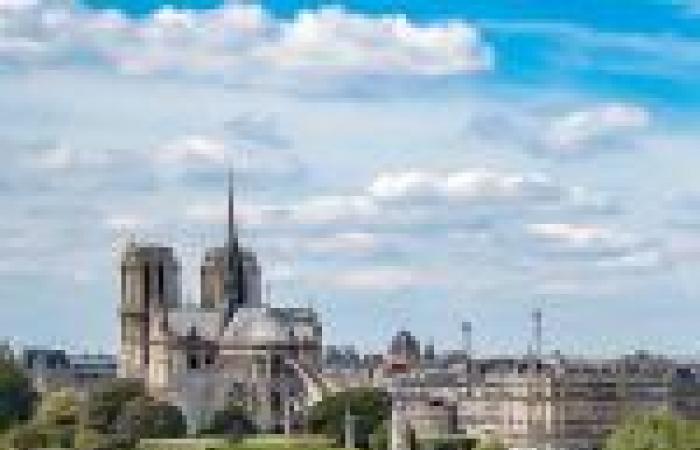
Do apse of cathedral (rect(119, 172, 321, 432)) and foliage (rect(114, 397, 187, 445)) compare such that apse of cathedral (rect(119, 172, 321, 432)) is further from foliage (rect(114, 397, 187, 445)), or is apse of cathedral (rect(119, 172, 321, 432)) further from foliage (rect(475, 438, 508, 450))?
foliage (rect(475, 438, 508, 450))

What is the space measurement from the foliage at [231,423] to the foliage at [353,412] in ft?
12.5

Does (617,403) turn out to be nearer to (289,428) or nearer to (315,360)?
(289,428)

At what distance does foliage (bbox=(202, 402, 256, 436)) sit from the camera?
13200 centimetres

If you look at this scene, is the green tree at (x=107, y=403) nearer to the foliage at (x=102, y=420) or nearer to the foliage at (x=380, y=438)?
the foliage at (x=102, y=420)

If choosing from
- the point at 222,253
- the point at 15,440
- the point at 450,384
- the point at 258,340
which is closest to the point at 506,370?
the point at 450,384

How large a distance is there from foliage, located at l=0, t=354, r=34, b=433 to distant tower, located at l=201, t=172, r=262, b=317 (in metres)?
14.5

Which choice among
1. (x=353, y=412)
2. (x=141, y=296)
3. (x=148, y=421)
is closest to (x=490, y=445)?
(x=353, y=412)

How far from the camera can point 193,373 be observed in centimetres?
14500

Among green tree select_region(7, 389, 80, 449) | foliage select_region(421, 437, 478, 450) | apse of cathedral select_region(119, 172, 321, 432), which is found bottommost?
foliage select_region(421, 437, 478, 450)

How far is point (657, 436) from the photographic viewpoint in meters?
93.5

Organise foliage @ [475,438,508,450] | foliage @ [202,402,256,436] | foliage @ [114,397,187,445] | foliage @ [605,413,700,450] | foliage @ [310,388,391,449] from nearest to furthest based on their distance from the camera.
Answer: foliage @ [605,413,700,450] < foliage @ [475,438,508,450] < foliage @ [310,388,391,449] < foliage @ [114,397,187,445] < foliage @ [202,402,256,436]

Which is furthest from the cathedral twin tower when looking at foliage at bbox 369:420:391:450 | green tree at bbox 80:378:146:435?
foliage at bbox 369:420:391:450

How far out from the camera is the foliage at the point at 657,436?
92.6 m

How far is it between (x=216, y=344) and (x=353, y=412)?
22.5m
